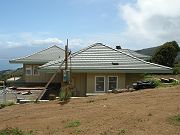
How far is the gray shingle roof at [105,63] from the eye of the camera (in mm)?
25594

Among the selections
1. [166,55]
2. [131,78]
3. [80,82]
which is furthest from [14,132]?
[166,55]

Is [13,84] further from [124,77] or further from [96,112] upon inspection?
[96,112]

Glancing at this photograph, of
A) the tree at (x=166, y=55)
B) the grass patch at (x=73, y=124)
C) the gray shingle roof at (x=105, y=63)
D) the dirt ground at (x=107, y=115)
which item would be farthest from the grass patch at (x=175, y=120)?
the tree at (x=166, y=55)

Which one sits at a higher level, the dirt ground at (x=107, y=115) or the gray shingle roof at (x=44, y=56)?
the gray shingle roof at (x=44, y=56)

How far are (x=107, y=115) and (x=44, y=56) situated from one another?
80.7 ft

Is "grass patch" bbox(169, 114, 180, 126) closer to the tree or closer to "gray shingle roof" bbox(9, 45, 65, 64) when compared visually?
"gray shingle roof" bbox(9, 45, 65, 64)

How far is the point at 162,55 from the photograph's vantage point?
57.9 meters

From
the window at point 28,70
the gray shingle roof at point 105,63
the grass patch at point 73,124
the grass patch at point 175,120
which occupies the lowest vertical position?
the grass patch at point 73,124

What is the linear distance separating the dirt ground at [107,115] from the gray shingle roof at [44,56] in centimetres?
1787

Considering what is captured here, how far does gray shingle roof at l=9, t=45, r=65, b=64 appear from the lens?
3709cm

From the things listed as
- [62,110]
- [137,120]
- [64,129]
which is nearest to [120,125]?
[137,120]

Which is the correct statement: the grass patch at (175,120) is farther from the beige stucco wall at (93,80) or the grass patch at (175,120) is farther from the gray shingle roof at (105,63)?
the beige stucco wall at (93,80)

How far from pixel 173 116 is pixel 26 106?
343 inches

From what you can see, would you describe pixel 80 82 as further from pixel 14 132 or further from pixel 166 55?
pixel 166 55
